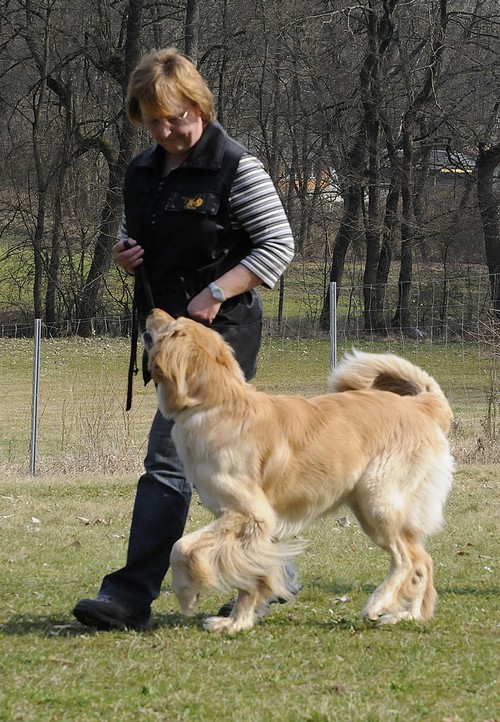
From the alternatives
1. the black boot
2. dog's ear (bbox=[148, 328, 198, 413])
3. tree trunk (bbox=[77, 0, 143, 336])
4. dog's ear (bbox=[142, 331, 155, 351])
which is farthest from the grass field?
tree trunk (bbox=[77, 0, 143, 336])

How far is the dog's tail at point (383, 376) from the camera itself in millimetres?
5289

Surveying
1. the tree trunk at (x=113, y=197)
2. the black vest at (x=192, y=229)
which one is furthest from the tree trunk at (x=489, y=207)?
the black vest at (x=192, y=229)

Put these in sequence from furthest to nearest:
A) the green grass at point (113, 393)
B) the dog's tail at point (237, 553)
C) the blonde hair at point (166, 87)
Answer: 1. the green grass at point (113, 393)
2. the blonde hair at point (166, 87)
3. the dog's tail at point (237, 553)

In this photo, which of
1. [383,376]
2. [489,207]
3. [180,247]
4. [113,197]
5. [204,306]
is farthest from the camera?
[489,207]

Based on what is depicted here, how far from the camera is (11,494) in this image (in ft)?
30.4

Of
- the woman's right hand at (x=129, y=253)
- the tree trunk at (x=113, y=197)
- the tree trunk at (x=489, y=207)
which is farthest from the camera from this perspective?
the tree trunk at (x=489, y=207)

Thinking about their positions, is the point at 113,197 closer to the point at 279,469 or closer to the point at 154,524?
the point at 154,524

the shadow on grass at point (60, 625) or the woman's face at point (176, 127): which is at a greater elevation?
the woman's face at point (176, 127)

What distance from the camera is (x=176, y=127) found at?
15.0ft

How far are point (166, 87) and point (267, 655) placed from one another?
2.42 m

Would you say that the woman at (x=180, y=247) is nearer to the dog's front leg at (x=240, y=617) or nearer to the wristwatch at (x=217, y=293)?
the wristwatch at (x=217, y=293)

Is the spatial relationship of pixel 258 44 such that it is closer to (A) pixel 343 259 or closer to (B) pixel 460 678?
(A) pixel 343 259

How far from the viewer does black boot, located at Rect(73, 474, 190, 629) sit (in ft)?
15.3

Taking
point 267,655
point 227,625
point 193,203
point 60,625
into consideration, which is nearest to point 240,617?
point 227,625
